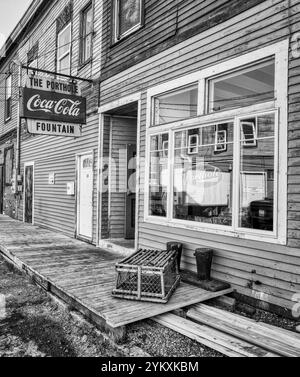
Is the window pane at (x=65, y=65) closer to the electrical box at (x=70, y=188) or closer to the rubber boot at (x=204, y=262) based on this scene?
the electrical box at (x=70, y=188)

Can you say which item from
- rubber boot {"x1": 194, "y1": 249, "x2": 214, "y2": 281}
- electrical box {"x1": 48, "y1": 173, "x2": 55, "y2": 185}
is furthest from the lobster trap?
electrical box {"x1": 48, "y1": 173, "x2": 55, "y2": 185}

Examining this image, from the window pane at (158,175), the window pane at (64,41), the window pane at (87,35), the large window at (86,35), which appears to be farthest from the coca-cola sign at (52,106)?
the window pane at (64,41)

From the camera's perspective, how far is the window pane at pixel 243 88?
163 inches

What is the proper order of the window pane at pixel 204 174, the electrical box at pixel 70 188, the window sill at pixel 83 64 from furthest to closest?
the electrical box at pixel 70 188
the window sill at pixel 83 64
the window pane at pixel 204 174

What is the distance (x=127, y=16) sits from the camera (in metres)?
7.04

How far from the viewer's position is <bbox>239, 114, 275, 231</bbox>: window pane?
405cm

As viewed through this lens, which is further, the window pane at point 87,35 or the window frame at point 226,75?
the window pane at point 87,35

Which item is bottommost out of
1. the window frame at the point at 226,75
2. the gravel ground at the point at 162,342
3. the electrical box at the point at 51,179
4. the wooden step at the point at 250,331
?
the gravel ground at the point at 162,342

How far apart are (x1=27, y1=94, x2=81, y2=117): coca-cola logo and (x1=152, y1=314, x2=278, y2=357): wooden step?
16.2 feet

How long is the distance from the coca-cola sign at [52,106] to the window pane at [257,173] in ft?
13.9

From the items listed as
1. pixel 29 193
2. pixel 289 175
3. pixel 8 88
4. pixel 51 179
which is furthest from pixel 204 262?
pixel 8 88

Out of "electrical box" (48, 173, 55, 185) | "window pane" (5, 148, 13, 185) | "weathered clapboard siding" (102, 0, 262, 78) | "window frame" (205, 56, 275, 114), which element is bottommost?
"electrical box" (48, 173, 55, 185)

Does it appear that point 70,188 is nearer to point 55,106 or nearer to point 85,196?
point 85,196

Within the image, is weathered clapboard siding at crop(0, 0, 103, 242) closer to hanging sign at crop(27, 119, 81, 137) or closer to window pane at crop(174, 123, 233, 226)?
hanging sign at crop(27, 119, 81, 137)
